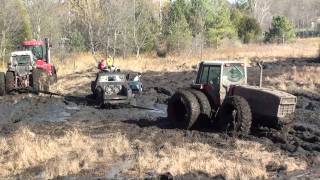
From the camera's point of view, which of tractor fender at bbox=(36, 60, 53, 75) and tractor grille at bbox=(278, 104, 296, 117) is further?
tractor fender at bbox=(36, 60, 53, 75)

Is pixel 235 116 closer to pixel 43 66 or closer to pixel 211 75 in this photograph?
pixel 211 75

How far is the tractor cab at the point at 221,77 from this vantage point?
1451cm

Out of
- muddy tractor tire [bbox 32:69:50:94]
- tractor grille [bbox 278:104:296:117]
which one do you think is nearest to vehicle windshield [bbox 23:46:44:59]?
muddy tractor tire [bbox 32:69:50:94]

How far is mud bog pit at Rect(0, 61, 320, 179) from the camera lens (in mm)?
10453

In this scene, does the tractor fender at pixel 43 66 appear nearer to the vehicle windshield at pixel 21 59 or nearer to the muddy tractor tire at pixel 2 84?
the vehicle windshield at pixel 21 59

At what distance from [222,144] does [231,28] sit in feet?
151

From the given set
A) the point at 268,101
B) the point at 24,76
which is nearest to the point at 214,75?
the point at 268,101

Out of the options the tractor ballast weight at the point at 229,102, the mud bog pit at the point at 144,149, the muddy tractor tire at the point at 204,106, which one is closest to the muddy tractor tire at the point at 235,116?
the tractor ballast weight at the point at 229,102

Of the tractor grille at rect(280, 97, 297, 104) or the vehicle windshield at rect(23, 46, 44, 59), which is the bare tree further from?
the tractor grille at rect(280, 97, 297, 104)

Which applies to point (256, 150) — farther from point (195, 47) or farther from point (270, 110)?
point (195, 47)

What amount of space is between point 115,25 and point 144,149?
3220 centimetres

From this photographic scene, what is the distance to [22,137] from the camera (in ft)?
45.6

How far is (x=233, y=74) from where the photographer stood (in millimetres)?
14633

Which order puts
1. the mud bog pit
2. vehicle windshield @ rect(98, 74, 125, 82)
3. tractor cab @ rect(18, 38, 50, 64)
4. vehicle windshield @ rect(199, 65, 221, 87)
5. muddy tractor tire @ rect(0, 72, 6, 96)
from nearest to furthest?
the mud bog pit, vehicle windshield @ rect(199, 65, 221, 87), vehicle windshield @ rect(98, 74, 125, 82), muddy tractor tire @ rect(0, 72, 6, 96), tractor cab @ rect(18, 38, 50, 64)
